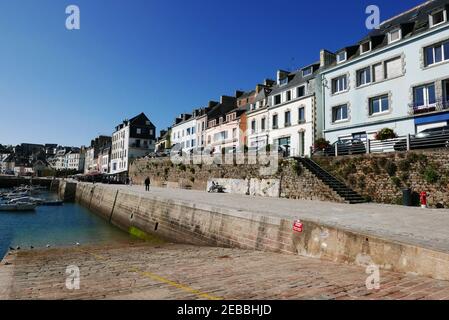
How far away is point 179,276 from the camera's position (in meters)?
7.06

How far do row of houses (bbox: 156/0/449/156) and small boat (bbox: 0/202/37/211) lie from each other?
25.4 m

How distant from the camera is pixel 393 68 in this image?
22.3m

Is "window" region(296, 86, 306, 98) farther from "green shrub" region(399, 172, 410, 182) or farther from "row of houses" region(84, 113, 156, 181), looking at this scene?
"row of houses" region(84, 113, 156, 181)

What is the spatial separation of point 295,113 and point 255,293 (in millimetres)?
27236

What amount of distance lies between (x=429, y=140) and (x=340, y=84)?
12.1 metres

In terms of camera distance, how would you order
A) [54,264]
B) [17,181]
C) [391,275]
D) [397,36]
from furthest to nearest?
[17,181]
[397,36]
[54,264]
[391,275]

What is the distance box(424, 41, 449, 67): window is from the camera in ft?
63.5

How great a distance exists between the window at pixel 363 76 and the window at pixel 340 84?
1.25m

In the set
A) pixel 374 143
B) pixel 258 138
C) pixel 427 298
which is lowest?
pixel 427 298

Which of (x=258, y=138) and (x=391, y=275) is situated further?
(x=258, y=138)

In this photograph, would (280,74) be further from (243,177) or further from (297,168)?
(297,168)

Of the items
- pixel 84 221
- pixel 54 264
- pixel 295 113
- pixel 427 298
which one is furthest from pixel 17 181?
pixel 427 298

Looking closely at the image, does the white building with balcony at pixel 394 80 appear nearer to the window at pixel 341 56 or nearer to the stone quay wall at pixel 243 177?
the window at pixel 341 56
